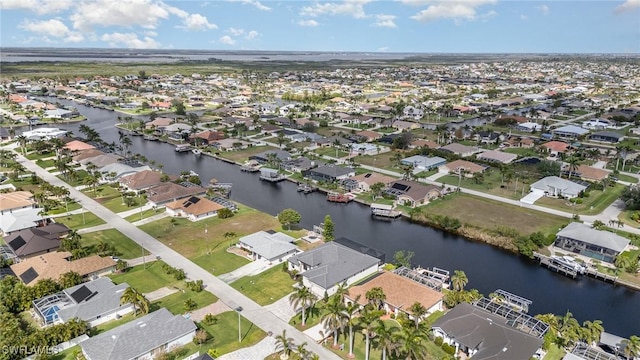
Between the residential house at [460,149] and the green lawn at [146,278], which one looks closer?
the green lawn at [146,278]

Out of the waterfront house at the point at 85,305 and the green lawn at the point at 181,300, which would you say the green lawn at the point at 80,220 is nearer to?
the waterfront house at the point at 85,305

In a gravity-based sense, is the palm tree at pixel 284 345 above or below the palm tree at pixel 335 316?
below

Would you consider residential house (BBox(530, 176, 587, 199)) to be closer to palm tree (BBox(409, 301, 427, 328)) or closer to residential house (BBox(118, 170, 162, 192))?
palm tree (BBox(409, 301, 427, 328))

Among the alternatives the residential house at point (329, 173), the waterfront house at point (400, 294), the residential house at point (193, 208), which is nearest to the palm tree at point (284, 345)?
the waterfront house at point (400, 294)

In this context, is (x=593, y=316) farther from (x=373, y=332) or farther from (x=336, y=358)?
(x=336, y=358)

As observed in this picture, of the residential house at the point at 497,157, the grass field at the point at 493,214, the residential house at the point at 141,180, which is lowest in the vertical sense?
the grass field at the point at 493,214

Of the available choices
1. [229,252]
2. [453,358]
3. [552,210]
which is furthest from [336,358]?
[552,210]

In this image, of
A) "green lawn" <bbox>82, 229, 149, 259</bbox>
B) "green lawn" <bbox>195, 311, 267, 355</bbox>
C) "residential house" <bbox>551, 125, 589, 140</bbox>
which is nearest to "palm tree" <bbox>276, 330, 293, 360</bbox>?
"green lawn" <bbox>195, 311, 267, 355</bbox>
